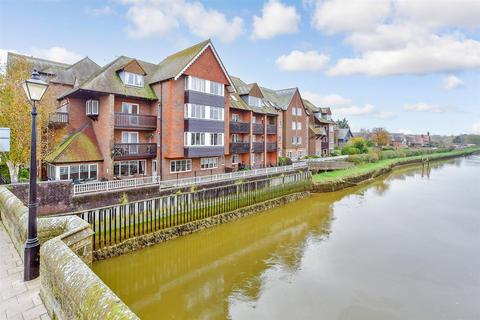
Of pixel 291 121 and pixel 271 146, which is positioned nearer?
pixel 271 146

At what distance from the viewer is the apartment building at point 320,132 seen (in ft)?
158

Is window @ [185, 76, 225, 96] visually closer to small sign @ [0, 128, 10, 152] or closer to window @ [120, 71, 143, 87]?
window @ [120, 71, 143, 87]

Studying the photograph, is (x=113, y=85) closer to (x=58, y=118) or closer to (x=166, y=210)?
(x=58, y=118)

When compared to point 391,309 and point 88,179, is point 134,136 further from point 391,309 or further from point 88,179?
point 391,309

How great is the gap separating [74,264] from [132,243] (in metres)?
9.78

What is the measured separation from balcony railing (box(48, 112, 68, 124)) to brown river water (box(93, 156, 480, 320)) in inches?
499

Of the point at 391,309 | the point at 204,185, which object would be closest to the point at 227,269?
the point at 391,309

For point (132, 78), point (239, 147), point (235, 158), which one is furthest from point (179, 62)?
point (235, 158)

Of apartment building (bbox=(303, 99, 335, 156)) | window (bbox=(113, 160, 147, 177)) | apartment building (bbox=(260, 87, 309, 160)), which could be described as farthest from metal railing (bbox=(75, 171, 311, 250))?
apartment building (bbox=(303, 99, 335, 156))

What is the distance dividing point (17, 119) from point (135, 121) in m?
7.11

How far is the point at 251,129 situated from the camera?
3206 centimetres

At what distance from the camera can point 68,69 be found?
2430 centimetres

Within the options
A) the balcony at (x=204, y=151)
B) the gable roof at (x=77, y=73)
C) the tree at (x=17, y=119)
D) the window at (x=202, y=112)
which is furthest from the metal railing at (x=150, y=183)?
Answer: the gable roof at (x=77, y=73)

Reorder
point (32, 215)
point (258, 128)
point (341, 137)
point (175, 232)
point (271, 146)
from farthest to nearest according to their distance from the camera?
point (341, 137)
point (271, 146)
point (258, 128)
point (175, 232)
point (32, 215)
